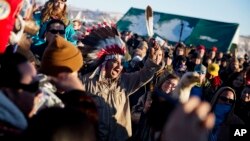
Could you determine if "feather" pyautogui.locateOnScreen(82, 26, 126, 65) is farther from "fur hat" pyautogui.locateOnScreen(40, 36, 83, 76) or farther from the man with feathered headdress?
"fur hat" pyautogui.locateOnScreen(40, 36, 83, 76)

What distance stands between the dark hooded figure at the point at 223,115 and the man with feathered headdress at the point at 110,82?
35.7 inches

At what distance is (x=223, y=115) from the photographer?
473 centimetres

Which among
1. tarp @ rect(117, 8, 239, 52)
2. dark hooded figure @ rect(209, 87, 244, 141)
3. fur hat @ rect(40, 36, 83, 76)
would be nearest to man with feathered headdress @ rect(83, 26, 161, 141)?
dark hooded figure @ rect(209, 87, 244, 141)

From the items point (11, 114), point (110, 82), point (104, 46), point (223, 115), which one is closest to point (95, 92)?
point (110, 82)

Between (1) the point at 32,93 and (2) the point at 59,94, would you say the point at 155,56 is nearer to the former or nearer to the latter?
(2) the point at 59,94

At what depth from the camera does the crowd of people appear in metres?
1.60

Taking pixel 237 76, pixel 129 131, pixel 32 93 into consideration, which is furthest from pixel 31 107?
pixel 237 76

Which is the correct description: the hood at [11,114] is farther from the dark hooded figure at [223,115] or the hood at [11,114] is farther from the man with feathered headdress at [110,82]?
the dark hooded figure at [223,115]

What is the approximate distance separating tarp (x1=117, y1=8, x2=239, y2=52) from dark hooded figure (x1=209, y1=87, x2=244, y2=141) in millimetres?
13392

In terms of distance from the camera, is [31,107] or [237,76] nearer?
[31,107]

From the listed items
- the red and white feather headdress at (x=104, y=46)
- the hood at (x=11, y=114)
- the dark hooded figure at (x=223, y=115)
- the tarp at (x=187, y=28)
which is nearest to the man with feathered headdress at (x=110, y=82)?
the red and white feather headdress at (x=104, y=46)

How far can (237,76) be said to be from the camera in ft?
22.1

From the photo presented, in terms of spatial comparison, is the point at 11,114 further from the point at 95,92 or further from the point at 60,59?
the point at 95,92

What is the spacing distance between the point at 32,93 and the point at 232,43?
17058mm
